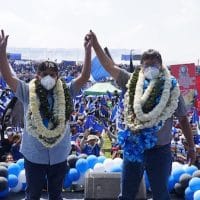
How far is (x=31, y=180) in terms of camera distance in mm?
3375

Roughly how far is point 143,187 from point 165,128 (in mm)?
1726

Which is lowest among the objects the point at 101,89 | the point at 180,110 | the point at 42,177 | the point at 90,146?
the point at 90,146

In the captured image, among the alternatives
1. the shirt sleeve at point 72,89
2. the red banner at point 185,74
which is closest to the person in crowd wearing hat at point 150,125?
the shirt sleeve at point 72,89

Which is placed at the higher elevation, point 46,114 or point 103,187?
point 46,114

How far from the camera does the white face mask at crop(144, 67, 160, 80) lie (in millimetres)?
3402

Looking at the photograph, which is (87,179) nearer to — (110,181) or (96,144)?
(110,181)

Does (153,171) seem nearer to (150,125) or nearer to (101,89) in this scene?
(150,125)

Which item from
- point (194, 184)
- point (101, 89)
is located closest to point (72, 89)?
point (194, 184)

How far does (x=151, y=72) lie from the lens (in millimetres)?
3402

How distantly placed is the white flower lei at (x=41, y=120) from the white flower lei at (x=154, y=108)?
1.55 ft

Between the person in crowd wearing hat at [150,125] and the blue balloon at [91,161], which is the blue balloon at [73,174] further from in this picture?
the person in crowd wearing hat at [150,125]

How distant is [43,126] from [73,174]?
229cm

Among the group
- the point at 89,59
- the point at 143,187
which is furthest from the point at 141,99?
the point at 143,187

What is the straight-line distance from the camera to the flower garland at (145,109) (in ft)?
10.9
